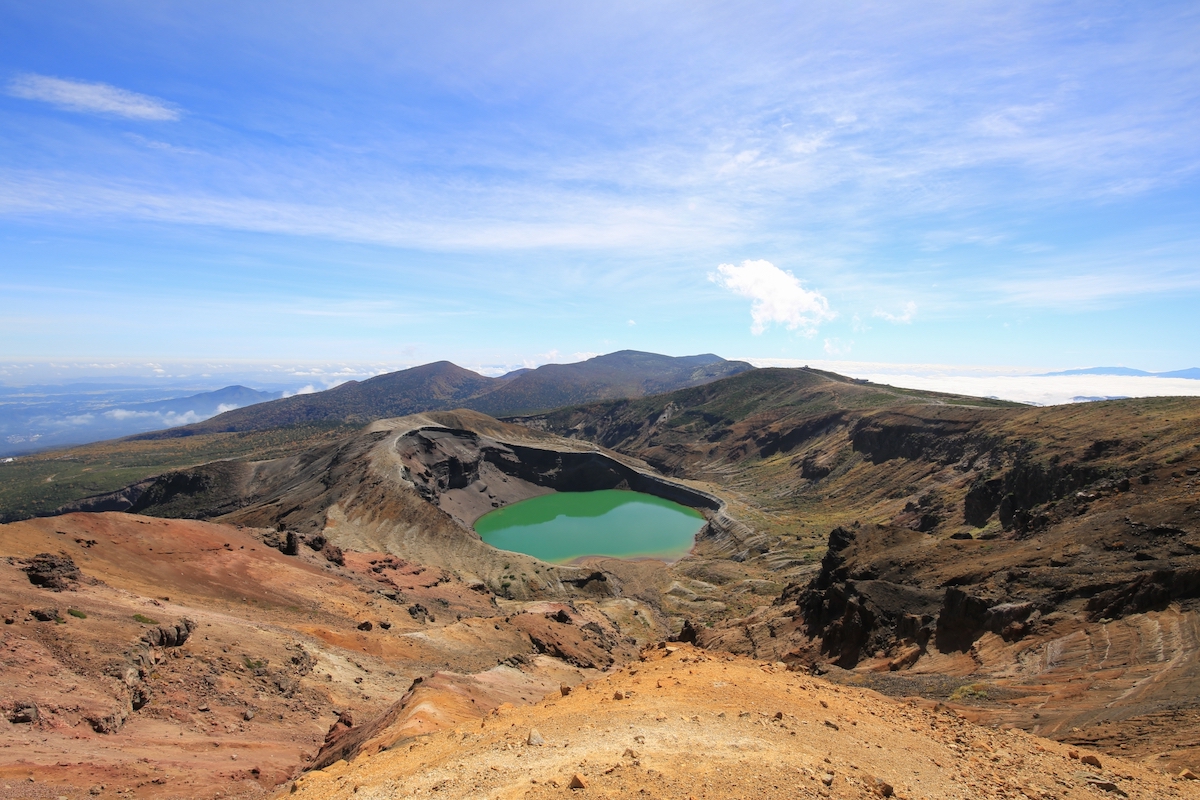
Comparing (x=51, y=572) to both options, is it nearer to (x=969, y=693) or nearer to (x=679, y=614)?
(x=969, y=693)

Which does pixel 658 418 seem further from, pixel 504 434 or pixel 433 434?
pixel 433 434

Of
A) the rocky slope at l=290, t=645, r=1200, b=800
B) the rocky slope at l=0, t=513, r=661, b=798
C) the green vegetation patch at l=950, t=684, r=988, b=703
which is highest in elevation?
the rocky slope at l=290, t=645, r=1200, b=800

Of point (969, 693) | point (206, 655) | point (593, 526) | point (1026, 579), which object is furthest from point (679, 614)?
point (593, 526)

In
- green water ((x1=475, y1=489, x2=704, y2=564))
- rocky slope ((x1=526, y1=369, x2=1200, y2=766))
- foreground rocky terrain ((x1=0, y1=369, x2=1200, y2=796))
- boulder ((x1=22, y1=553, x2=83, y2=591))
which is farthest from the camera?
green water ((x1=475, y1=489, x2=704, y2=564))

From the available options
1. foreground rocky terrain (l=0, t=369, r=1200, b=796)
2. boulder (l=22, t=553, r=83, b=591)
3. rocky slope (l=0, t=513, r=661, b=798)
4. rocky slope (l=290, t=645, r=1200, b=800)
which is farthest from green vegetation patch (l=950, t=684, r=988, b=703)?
boulder (l=22, t=553, r=83, b=591)

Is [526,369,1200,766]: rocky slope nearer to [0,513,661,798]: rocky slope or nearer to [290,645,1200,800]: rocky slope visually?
[290,645,1200,800]: rocky slope

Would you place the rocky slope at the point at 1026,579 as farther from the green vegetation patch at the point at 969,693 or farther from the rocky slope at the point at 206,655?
the rocky slope at the point at 206,655

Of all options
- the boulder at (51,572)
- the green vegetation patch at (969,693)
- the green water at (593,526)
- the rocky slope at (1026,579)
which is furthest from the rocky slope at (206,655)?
the green water at (593,526)
